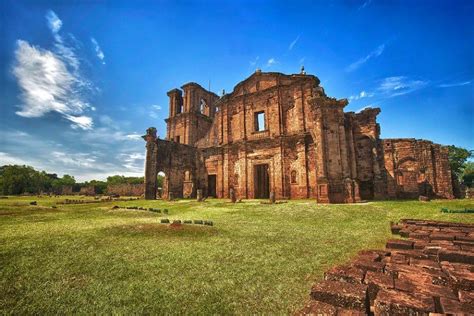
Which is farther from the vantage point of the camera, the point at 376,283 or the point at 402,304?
the point at 376,283

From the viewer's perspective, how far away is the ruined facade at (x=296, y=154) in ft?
53.4

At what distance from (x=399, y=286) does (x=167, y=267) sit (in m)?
3.37

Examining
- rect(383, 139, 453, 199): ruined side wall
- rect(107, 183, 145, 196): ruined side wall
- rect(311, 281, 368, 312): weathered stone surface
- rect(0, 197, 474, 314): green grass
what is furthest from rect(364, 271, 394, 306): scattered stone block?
rect(107, 183, 145, 196): ruined side wall

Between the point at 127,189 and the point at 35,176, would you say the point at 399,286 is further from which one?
the point at 35,176

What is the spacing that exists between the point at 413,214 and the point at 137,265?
36.1 ft

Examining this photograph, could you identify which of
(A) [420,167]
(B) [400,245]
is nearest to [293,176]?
(A) [420,167]

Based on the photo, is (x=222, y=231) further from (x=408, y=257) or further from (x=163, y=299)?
(x=408, y=257)

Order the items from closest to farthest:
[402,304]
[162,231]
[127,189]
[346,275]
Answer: [402,304], [346,275], [162,231], [127,189]

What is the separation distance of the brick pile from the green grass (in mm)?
534

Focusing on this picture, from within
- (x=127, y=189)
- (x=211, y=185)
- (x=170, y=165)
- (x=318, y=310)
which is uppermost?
(x=170, y=165)

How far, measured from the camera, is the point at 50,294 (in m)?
2.89

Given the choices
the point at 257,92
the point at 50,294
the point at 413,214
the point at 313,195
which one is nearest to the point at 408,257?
the point at 50,294

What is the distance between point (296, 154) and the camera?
2064cm

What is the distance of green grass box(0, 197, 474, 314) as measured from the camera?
2.69m
